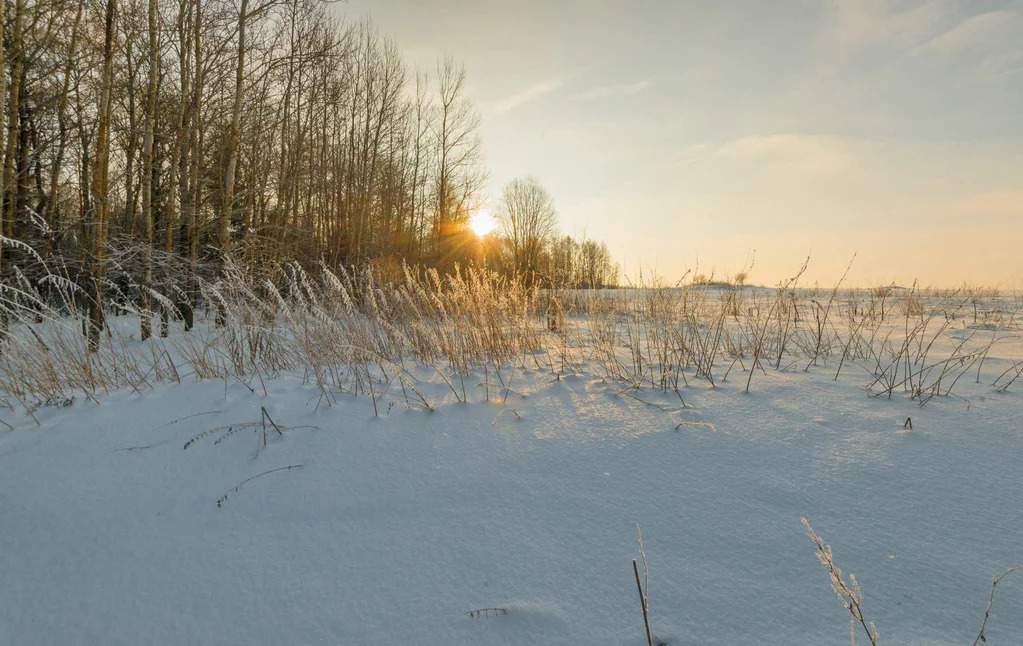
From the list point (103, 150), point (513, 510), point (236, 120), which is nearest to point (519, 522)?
point (513, 510)

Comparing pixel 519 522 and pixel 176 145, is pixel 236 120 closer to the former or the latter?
pixel 176 145

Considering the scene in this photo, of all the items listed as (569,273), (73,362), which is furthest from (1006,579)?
(569,273)

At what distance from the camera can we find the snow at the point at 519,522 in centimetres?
107

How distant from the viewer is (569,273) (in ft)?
24.2

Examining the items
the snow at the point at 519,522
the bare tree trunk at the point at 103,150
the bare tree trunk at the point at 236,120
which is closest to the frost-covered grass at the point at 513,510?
the snow at the point at 519,522

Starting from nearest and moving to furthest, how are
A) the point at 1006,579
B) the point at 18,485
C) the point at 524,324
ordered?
the point at 1006,579
the point at 18,485
the point at 524,324

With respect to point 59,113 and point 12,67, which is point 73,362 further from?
point 59,113

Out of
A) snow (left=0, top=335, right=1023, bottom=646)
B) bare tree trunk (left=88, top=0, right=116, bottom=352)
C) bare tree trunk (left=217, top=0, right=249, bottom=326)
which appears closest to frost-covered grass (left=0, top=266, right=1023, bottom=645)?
snow (left=0, top=335, right=1023, bottom=646)

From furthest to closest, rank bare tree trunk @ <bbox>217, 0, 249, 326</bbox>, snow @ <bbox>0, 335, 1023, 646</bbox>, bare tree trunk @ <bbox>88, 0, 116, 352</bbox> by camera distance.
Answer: bare tree trunk @ <bbox>217, 0, 249, 326</bbox>
bare tree trunk @ <bbox>88, 0, 116, 352</bbox>
snow @ <bbox>0, 335, 1023, 646</bbox>

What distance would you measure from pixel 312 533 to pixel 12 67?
829 cm

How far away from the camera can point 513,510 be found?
1487 mm

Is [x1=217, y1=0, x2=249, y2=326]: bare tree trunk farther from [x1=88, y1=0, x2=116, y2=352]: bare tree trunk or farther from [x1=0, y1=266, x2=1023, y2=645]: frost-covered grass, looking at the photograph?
[x1=0, y1=266, x2=1023, y2=645]: frost-covered grass

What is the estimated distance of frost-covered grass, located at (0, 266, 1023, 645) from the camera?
1.08 metres

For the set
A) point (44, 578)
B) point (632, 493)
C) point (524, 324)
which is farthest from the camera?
point (524, 324)
